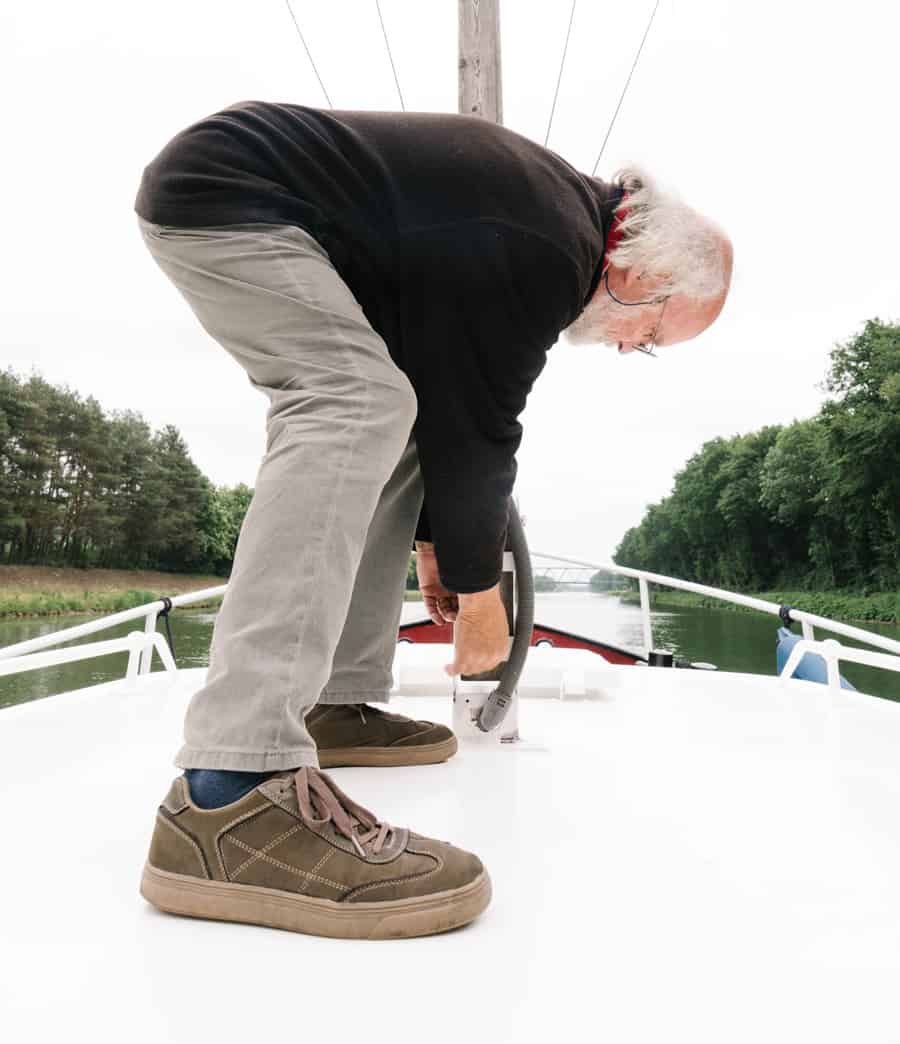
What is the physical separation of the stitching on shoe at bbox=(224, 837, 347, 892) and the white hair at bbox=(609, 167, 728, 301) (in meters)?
0.74

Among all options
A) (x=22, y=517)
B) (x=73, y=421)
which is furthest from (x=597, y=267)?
(x=73, y=421)

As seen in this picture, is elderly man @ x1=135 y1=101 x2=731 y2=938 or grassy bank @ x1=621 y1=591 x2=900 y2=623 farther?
grassy bank @ x1=621 y1=591 x2=900 y2=623

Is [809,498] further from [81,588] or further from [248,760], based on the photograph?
[248,760]

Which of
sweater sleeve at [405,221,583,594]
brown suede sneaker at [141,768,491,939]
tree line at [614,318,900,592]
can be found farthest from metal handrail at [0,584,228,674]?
A: tree line at [614,318,900,592]

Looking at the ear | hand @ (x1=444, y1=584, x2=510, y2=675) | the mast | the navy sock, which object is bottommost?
the navy sock

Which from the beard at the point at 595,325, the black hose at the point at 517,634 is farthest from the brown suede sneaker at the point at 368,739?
the beard at the point at 595,325

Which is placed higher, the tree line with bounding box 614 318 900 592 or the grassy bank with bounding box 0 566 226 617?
the tree line with bounding box 614 318 900 592

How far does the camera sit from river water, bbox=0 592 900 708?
11.2 meters

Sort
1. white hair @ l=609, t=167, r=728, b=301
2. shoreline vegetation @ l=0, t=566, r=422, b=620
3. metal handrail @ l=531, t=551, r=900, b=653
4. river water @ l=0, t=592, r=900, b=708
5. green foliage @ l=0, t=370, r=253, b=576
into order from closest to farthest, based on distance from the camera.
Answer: white hair @ l=609, t=167, r=728, b=301 → metal handrail @ l=531, t=551, r=900, b=653 → river water @ l=0, t=592, r=900, b=708 → shoreline vegetation @ l=0, t=566, r=422, b=620 → green foliage @ l=0, t=370, r=253, b=576

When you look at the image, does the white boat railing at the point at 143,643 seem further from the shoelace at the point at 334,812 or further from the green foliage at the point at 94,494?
the green foliage at the point at 94,494

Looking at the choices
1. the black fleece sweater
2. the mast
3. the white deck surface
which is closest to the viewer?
the white deck surface

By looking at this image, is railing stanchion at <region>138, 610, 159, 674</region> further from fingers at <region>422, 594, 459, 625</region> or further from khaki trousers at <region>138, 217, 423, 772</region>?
khaki trousers at <region>138, 217, 423, 772</region>

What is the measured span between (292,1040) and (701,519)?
3783 cm

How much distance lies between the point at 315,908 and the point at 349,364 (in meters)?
0.47
